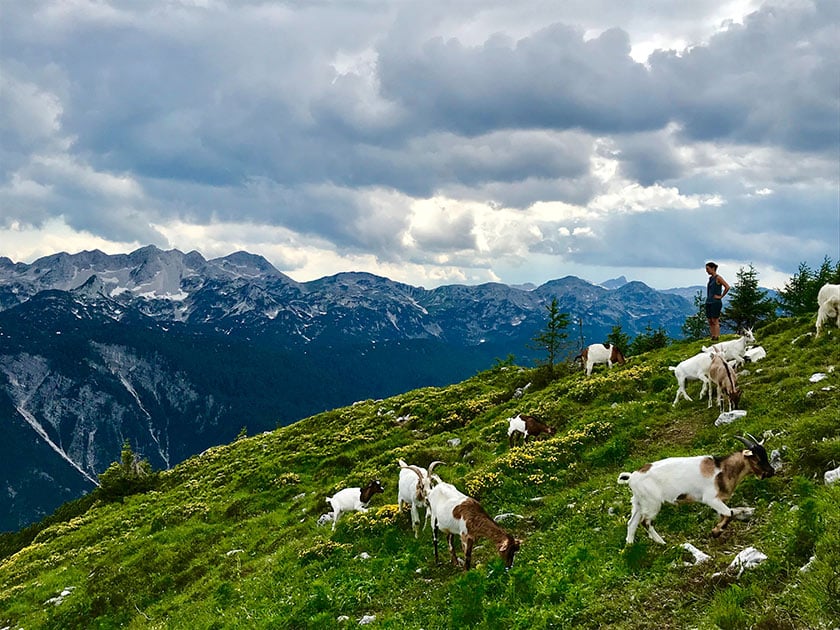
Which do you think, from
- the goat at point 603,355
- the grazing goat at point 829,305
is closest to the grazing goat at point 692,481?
the grazing goat at point 829,305

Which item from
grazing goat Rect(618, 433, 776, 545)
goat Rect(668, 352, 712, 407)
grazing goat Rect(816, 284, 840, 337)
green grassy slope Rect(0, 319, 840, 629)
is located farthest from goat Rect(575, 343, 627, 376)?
grazing goat Rect(618, 433, 776, 545)

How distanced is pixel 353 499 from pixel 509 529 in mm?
7174

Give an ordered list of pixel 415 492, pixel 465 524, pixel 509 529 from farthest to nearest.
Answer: pixel 415 492
pixel 509 529
pixel 465 524

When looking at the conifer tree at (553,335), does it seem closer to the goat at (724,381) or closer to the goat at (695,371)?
the goat at (695,371)

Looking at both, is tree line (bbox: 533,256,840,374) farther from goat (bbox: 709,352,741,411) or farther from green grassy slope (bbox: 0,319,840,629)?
goat (bbox: 709,352,741,411)

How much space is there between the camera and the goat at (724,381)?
16.7 metres

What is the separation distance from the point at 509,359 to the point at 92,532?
31644 millimetres

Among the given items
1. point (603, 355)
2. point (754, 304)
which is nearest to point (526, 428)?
point (603, 355)

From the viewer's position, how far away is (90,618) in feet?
57.8

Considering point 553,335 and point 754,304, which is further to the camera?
point 754,304

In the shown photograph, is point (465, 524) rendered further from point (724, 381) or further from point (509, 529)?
point (724, 381)

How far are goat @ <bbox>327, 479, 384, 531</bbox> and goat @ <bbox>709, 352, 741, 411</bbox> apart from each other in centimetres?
1235

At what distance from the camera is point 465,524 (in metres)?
11.8

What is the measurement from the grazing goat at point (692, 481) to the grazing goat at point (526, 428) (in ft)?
32.0
